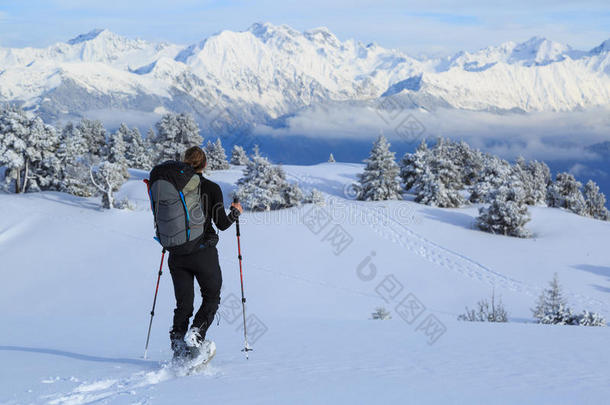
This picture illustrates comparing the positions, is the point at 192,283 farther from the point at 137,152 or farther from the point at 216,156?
the point at 137,152

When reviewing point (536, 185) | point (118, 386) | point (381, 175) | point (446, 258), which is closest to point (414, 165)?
point (381, 175)

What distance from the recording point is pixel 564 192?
50.7 metres

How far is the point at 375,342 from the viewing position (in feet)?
22.4

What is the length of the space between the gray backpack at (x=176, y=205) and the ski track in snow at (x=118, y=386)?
131cm

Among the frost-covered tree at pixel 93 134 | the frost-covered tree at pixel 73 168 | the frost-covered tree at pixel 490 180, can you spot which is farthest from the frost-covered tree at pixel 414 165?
the frost-covered tree at pixel 93 134

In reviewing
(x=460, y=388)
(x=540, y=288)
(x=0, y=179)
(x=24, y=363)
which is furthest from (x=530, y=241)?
(x=0, y=179)

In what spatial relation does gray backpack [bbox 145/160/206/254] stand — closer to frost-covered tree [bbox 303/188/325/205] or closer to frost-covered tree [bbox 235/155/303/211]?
frost-covered tree [bbox 235/155/303/211]

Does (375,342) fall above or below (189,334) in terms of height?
below

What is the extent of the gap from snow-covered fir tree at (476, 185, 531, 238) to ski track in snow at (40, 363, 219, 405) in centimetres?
2597

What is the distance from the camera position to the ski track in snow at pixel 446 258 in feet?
59.8

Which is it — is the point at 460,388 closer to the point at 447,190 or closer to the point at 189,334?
the point at 189,334

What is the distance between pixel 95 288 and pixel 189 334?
16.4 metres

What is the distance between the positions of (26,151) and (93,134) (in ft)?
40.0

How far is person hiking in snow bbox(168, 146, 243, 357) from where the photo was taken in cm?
477
